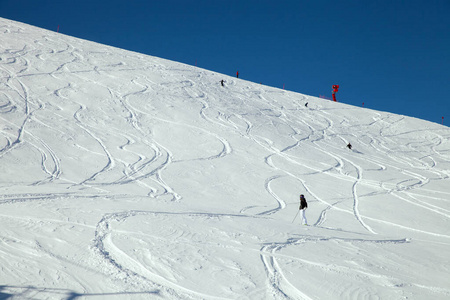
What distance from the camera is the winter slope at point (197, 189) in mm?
6031

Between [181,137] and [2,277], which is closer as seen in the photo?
[2,277]

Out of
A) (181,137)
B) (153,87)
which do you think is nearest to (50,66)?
(153,87)

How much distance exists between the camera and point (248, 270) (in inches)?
252

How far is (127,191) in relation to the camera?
38.9 ft

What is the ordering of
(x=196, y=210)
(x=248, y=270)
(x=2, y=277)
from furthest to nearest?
(x=196, y=210), (x=248, y=270), (x=2, y=277)

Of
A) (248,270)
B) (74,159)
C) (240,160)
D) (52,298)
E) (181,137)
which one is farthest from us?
(181,137)

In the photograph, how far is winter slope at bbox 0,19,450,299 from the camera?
19.8ft

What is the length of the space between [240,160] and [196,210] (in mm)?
7054

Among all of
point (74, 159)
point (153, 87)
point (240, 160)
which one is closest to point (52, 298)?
point (74, 159)

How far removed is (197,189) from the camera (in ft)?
44.2

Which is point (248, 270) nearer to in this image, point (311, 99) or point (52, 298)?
point (52, 298)

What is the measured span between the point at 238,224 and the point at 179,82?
20.6 meters

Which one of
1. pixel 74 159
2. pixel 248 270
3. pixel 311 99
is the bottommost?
pixel 248 270

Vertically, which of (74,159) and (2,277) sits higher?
(74,159)
